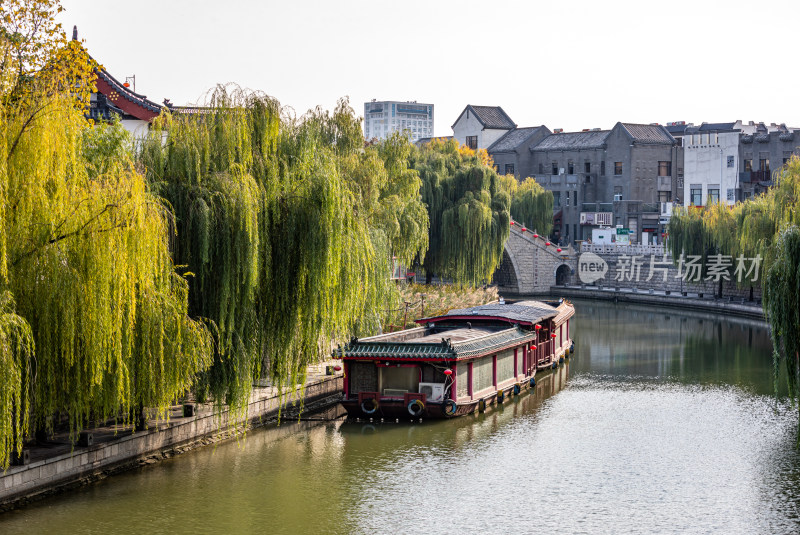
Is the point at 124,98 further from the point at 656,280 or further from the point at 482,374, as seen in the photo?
the point at 656,280

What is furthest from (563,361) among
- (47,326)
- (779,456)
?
(47,326)

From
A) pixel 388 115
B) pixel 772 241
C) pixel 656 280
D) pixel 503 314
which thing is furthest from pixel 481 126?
pixel 388 115

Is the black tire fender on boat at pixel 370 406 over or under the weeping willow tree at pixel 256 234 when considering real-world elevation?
under

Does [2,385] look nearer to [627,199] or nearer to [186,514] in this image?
[186,514]

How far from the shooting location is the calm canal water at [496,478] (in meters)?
14.0

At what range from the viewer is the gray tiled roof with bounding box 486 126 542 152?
7531 centimetres

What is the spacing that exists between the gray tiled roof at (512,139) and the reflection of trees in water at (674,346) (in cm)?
2933

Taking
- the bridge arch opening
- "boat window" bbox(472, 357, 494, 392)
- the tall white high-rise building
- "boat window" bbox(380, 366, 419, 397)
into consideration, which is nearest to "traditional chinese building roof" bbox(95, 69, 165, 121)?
"boat window" bbox(380, 366, 419, 397)

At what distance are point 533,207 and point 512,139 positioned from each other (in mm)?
15187

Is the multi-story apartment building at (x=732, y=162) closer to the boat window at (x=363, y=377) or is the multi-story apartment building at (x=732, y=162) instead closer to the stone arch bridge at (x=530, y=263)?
the stone arch bridge at (x=530, y=263)

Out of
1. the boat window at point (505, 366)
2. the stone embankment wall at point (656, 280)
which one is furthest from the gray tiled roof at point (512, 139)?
the boat window at point (505, 366)

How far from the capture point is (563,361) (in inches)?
1232

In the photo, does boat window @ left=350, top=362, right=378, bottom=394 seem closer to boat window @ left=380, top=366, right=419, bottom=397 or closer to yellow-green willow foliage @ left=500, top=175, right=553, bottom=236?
boat window @ left=380, top=366, right=419, bottom=397

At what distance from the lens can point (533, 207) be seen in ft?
206
